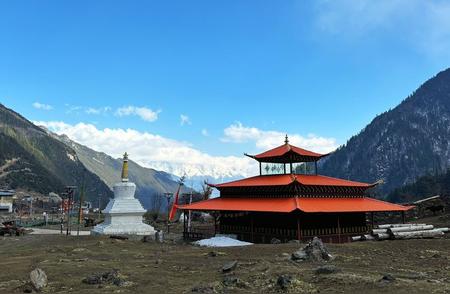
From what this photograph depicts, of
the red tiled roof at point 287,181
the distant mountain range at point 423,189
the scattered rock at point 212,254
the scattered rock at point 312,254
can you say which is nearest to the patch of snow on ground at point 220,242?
the red tiled roof at point 287,181

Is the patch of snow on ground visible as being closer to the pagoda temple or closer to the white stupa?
the pagoda temple

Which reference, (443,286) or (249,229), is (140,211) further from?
(443,286)

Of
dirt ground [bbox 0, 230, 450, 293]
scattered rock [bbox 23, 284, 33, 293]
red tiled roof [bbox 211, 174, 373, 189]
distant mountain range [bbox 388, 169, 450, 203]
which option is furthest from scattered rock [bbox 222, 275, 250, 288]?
distant mountain range [bbox 388, 169, 450, 203]

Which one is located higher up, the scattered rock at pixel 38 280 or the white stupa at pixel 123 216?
the white stupa at pixel 123 216

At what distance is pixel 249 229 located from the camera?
4056 centimetres

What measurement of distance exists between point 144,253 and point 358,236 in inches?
745

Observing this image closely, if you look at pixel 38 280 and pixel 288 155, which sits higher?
pixel 288 155

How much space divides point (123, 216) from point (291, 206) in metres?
24.4

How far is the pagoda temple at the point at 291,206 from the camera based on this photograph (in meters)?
36.8

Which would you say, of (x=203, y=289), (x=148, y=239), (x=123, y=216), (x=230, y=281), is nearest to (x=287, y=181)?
(x=148, y=239)

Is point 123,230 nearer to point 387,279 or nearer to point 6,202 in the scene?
point 387,279

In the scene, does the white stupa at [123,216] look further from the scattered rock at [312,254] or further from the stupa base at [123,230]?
the scattered rock at [312,254]

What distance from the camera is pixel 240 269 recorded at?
2264 centimetres

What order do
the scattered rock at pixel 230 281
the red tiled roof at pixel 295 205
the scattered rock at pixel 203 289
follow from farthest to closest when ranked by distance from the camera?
the red tiled roof at pixel 295 205 → the scattered rock at pixel 230 281 → the scattered rock at pixel 203 289
